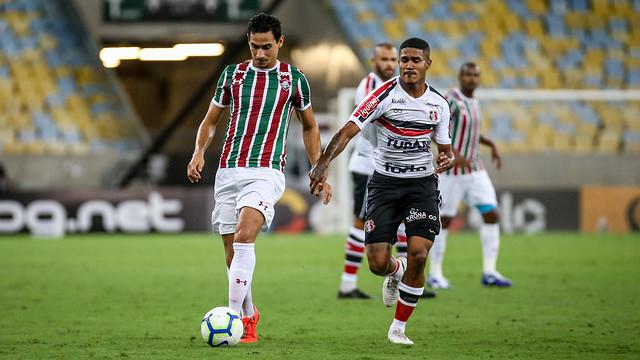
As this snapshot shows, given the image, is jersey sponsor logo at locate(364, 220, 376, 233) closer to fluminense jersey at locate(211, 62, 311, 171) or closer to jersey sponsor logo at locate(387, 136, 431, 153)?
jersey sponsor logo at locate(387, 136, 431, 153)

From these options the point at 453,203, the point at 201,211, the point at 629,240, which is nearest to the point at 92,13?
the point at 201,211

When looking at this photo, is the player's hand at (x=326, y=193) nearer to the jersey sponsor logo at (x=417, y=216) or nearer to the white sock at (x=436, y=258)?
the jersey sponsor logo at (x=417, y=216)

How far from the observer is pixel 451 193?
12.3 metres

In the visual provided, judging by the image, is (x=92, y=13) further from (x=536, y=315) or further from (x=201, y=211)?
(x=536, y=315)

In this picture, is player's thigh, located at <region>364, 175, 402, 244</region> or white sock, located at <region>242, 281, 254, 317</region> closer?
white sock, located at <region>242, 281, 254, 317</region>

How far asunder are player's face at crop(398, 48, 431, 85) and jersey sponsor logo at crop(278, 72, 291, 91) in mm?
773

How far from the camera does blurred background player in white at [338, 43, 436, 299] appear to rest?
414 inches

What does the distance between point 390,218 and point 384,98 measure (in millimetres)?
843

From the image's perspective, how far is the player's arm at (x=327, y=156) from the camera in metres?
7.24

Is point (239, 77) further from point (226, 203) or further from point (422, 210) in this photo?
point (422, 210)

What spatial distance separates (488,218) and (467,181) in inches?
18.7

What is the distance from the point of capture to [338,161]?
22.3 m

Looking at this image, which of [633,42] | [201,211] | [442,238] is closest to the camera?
[442,238]

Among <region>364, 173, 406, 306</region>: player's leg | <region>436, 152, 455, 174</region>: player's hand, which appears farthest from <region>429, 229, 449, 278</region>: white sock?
<region>436, 152, 455, 174</region>: player's hand
